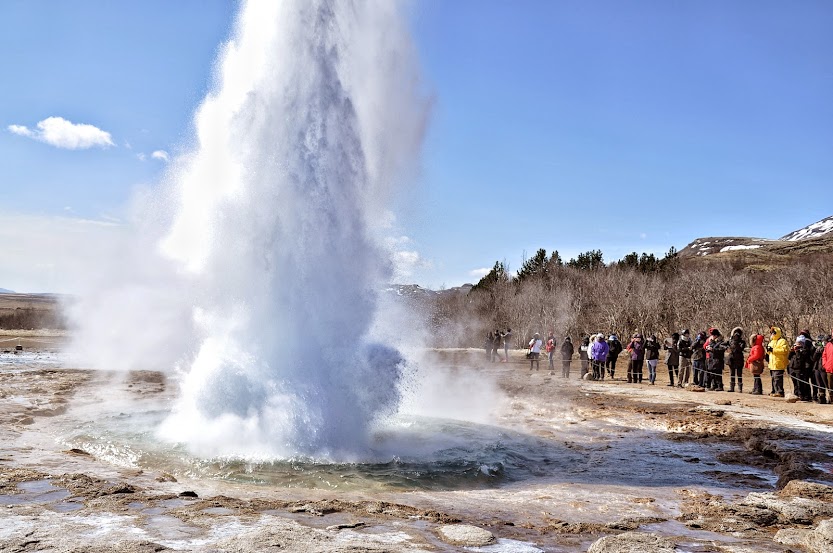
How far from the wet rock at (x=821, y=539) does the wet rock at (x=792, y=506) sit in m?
0.71

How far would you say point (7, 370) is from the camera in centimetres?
2144

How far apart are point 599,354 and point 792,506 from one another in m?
15.3

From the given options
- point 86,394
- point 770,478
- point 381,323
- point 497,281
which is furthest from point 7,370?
point 497,281

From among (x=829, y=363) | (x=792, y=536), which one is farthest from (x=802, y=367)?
(x=792, y=536)

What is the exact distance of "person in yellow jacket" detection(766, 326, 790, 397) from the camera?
15.9 m

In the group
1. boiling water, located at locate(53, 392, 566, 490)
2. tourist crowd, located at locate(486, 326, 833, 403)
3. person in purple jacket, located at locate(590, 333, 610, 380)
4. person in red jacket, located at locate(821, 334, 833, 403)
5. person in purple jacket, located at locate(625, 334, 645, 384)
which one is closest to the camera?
boiling water, located at locate(53, 392, 566, 490)

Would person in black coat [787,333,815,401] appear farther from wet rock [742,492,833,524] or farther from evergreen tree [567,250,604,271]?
evergreen tree [567,250,604,271]

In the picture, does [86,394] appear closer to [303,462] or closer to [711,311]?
[303,462]

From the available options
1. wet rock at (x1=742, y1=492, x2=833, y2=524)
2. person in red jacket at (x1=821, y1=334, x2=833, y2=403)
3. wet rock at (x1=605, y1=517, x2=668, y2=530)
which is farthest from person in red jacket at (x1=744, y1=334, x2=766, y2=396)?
wet rock at (x1=605, y1=517, x2=668, y2=530)

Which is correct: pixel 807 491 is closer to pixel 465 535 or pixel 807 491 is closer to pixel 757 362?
pixel 465 535

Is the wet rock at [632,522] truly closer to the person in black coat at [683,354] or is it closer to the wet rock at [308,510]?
the wet rock at [308,510]

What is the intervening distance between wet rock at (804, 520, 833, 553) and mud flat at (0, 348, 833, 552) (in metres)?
0.02

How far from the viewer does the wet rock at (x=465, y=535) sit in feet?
16.5

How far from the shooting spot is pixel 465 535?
5.21 meters
